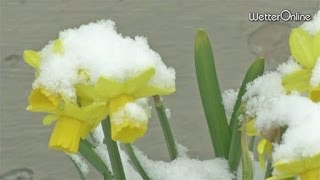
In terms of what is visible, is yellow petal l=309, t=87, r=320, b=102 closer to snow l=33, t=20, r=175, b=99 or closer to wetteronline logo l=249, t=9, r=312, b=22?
snow l=33, t=20, r=175, b=99

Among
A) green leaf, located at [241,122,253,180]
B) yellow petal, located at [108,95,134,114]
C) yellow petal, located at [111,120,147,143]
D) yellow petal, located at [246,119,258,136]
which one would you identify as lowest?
green leaf, located at [241,122,253,180]

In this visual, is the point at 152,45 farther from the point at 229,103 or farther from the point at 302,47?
the point at 302,47

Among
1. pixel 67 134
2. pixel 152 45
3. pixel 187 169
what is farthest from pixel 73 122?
pixel 152 45

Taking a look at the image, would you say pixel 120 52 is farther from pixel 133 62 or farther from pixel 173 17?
pixel 173 17

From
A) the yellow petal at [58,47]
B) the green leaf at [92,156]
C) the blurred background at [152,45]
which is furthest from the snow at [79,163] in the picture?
the blurred background at [152,45]

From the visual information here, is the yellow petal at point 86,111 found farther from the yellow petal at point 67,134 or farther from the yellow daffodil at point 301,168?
the yellow daffodil at point 301,168

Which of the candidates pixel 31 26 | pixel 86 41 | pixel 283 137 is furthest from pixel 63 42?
pixel 31 26

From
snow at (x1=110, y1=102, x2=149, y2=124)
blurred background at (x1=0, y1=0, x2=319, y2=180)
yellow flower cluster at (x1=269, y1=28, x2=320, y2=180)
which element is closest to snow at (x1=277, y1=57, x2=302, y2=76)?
yellow flower cluster at (x1=269, y1=28, x2=320, y2=180)
